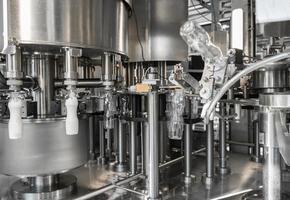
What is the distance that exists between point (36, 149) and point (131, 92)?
0.44 metres

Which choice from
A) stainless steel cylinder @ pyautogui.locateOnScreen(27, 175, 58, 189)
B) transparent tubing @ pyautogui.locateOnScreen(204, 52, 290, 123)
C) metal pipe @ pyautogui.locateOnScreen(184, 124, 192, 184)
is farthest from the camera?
metal pipe @ pyautogui.locateOnScreen(184, 124, 192, 184)

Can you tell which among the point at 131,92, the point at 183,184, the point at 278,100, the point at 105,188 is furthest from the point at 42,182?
the point at 278,100

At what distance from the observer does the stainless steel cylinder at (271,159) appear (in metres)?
0.79

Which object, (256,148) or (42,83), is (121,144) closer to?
(42,83)

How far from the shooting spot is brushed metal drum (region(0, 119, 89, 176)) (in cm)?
95

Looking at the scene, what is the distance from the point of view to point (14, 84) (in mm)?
776

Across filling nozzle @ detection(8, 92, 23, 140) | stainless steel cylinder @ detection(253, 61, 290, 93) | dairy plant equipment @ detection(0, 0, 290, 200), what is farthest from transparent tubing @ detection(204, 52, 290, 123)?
filling nozzle @ detection(8, 92, 23, 140)

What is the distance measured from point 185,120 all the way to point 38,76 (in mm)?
717

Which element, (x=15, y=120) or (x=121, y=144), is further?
(x=121, y=144)

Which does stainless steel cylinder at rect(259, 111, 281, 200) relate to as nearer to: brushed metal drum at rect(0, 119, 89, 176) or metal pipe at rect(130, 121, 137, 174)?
brushed metal drum at rect(0, 119, 89, 176)

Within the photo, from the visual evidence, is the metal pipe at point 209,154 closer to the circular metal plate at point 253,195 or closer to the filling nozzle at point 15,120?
the circular metal plate at point 253,195

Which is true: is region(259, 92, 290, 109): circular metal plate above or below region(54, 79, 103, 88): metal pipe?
below

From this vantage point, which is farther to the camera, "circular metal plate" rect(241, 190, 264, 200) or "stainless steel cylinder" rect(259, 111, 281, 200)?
"circular metal plate" rect(241, 190, 264, 200)

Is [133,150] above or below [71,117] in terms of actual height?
below
